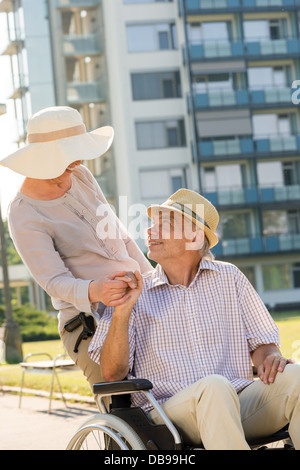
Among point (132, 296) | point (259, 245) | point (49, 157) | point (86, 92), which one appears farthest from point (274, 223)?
point (132, 296)

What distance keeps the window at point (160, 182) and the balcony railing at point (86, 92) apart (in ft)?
11.5

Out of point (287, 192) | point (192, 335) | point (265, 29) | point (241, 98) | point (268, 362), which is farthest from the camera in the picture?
point (265, 29)

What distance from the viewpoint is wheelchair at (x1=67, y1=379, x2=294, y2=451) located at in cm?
279

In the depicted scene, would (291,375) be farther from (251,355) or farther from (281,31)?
(281,31)

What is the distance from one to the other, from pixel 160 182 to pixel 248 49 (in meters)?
6.73

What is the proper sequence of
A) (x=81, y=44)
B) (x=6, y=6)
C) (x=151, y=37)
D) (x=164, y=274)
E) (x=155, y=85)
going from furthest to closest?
(x=151, y=37) → (x=155, y=85) → (x=81, y=44) → (x=6, y=6) → (x=164, y=274)

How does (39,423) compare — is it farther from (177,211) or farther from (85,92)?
(85,92)

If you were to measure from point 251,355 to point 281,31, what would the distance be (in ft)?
124

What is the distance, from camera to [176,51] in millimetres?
38125

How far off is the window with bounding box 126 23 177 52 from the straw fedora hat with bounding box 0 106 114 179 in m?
34.9

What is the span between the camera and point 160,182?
36.6 meters

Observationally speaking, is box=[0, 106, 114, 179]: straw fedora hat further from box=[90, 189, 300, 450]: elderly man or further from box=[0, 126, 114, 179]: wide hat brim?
box=[90, 189, 300, 450]: elderly man

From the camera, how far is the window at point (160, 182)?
36031 millimetres

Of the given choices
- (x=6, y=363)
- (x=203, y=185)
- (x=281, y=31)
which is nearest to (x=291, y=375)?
(x=6, y=363)
